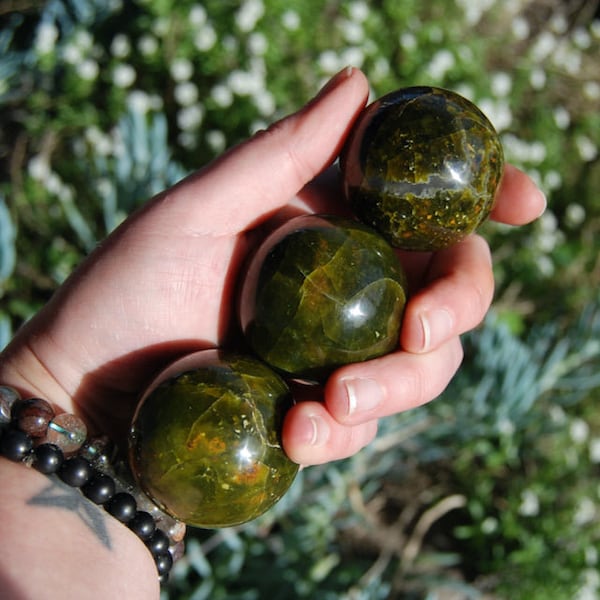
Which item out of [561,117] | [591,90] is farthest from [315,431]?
[591,90]

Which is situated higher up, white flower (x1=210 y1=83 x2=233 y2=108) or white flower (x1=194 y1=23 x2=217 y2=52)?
white flower (x1=194 y1=23 x2=217 y2=52)

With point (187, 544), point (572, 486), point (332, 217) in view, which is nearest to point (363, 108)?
point (332, 217)

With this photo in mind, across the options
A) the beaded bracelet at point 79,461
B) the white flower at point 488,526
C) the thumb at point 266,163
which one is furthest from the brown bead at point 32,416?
the white flower at point 488,526

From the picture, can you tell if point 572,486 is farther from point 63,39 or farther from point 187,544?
point 63,39

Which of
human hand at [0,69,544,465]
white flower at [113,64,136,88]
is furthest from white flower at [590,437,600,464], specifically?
white flower at [113,64,136,88]

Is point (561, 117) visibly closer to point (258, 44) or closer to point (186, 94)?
point (258, 44)

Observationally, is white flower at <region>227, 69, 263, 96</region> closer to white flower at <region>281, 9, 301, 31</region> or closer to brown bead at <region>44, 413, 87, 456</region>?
white flower at <region>281, 9, 301, 31</region>
